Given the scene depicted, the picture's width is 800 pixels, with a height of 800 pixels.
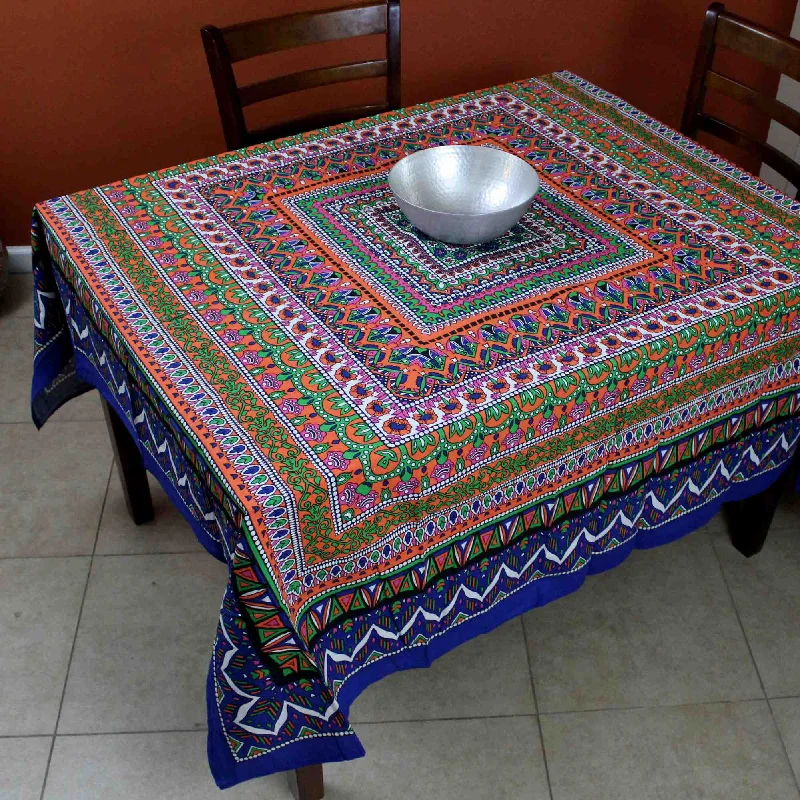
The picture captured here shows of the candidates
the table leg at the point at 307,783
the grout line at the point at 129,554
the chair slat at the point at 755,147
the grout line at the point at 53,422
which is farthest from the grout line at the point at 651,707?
the grout line at the point at 53,422

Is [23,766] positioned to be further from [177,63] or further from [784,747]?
[177,63]

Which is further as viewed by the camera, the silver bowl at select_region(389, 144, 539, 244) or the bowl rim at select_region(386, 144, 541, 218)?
the silver bowl at select_region(389, 144, 539, 244)

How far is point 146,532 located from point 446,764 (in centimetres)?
83

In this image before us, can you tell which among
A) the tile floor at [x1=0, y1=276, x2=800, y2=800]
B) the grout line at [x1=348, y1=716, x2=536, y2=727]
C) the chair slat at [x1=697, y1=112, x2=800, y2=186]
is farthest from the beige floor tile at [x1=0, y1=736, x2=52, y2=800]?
the chair slat at [x1=697, y1=112, x2=800, y2=186]

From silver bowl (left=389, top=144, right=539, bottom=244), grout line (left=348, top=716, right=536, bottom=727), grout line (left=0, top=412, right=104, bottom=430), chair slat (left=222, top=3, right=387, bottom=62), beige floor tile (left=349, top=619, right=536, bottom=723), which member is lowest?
grout line (left=348, top=716, right=536, bottom=727)

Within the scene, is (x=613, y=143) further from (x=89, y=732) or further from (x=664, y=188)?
(x=89, y=732)

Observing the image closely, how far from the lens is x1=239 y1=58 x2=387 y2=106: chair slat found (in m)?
1.95

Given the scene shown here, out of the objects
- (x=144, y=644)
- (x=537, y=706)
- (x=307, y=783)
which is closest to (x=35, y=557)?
(x=144, y=644)

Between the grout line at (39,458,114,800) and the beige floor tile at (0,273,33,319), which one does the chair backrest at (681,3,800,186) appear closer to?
the grout line at (39,458,114,800)

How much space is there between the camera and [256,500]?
3.62ft

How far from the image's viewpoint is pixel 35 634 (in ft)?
5.94

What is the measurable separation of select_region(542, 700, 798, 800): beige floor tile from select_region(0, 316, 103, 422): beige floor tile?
4.51 feet

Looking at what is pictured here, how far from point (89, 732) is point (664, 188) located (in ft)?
4.71

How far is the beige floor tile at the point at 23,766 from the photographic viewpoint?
1565mm
